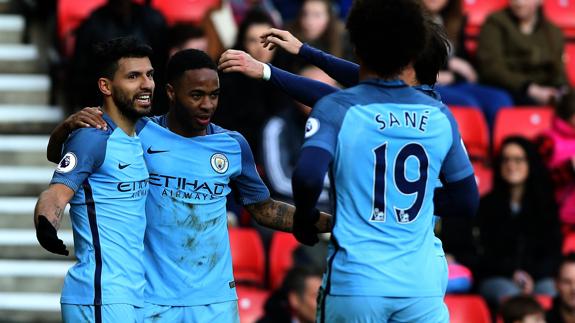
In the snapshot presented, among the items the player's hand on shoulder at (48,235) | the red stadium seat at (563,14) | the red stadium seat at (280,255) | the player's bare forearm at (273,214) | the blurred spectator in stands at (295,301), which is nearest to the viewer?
the player's hand on shoulder at (48,235)

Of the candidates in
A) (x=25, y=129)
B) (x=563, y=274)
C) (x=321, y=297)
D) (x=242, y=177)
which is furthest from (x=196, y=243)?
(x=25, y=129)

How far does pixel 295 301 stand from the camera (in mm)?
10375

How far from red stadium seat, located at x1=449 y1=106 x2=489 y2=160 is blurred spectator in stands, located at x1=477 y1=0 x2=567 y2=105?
79 centimetres

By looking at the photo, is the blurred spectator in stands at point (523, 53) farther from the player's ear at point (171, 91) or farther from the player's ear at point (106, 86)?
the player's ear at point (106, 86)

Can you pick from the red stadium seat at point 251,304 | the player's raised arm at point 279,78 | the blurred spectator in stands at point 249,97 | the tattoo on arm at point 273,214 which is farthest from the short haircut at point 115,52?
the blurred spectator in stands at point 249,97

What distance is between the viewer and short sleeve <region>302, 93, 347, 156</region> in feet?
20.5

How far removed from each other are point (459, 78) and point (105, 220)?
6.38 metres

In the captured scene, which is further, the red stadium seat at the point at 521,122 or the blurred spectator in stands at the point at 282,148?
the red stadium seat at the point at 521,122

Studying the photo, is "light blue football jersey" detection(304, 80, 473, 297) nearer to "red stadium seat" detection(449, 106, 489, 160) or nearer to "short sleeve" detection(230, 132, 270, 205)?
"short sleeve" detection(230, 132, 270, 205)

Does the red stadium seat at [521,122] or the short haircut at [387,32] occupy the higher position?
the short haircut at [387,32]

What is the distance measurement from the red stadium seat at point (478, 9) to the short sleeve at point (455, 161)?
7.54m

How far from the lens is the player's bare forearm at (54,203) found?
6688mm

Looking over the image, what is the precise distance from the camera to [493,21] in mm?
13023

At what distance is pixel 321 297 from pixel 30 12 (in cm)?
743
